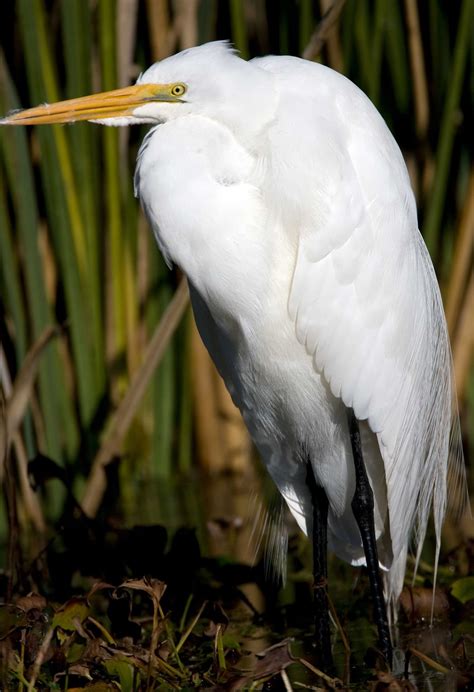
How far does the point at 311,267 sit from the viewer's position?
280 cm

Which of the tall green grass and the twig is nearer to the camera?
the twig

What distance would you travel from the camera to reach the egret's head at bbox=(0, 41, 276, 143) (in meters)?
2.71

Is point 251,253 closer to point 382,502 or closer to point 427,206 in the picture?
point 382,502

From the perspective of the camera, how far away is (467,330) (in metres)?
4.99

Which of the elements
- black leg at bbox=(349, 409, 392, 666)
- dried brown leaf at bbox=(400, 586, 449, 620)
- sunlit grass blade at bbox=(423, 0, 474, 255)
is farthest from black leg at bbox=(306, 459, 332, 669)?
sunlit grass blade at bbox=(423, 0, 474, 255)

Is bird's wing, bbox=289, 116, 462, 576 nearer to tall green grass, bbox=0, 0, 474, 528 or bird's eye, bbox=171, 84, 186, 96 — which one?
bird's eye, bbox=171, 84, 186, 96

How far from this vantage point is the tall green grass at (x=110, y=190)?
4.11 metres

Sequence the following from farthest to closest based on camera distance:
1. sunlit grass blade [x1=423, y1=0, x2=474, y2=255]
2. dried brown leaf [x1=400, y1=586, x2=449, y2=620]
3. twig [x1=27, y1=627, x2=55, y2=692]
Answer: sunlit grass blade [x1=423, y1=0, x2=474, y2=255], dried brown leaf [x1=400, y1=586, x2=449, y2=620], twig [x1=27, y1=627, x2=55, y2=692]

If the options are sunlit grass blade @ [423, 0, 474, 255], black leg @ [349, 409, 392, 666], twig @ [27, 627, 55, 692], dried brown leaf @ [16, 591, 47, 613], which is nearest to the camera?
twig @ [27, 627, 55, 692]

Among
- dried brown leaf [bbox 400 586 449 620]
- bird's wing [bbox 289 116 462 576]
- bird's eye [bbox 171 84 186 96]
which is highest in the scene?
bird's eye [bbox 171 84 186 96]

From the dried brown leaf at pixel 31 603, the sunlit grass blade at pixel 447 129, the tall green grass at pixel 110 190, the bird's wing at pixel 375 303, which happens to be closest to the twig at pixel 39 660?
the dried brown leaf at pixel 31 603

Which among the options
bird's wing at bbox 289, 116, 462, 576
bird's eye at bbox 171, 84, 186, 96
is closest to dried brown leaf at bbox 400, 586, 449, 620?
bird's wing at bbox 289, 116, 462, 576

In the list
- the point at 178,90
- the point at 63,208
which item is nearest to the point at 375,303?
the point at 178,90

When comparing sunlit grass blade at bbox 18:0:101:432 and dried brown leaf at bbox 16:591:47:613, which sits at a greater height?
sunlit grass blade at bbox 18:0:101:432
